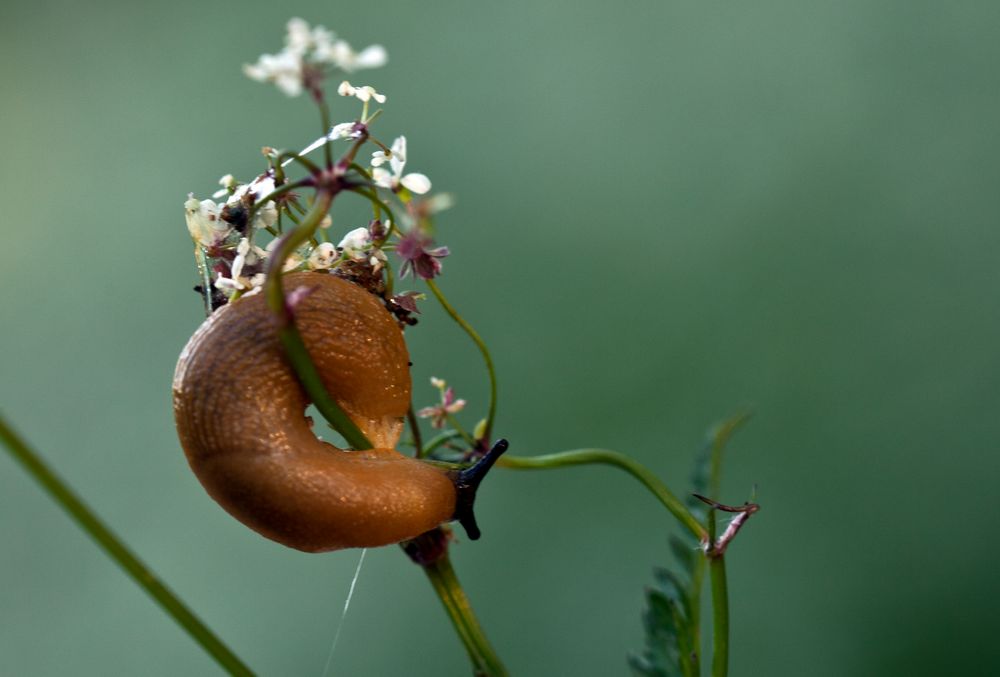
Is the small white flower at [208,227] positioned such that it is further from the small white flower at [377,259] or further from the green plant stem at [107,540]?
the green plant stem at [107,540]

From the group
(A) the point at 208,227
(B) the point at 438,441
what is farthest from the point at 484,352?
(A) the point at 208,227

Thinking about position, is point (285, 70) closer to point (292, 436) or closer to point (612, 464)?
point (292, 436)

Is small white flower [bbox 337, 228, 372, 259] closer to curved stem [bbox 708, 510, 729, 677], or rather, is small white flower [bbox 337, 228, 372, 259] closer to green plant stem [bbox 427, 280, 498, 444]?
green plant stem [bbox 427, 280, 498, 444]

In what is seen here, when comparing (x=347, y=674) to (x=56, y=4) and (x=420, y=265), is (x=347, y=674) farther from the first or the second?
(x=56, y=4)

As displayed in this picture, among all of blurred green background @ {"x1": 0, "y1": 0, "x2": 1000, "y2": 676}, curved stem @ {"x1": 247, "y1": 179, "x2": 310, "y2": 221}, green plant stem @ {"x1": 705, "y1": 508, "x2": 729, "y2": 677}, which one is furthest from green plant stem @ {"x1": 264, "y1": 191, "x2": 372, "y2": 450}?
blurred green background @ {"x1": 0, "y1": 0, "x2": 1000, "y2": 676}

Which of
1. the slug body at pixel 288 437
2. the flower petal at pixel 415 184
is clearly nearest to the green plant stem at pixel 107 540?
the slug body at pixel 288 437

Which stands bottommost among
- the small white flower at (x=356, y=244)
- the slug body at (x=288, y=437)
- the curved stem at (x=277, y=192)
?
the slug body at (x=288, y=437)
